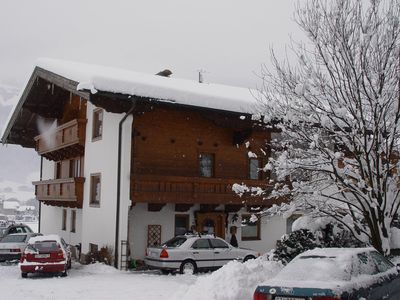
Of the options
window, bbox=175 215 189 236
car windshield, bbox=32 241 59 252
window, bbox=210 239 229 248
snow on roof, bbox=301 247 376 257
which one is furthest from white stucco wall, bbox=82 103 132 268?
snow on roof, bbox=301 247 376 257

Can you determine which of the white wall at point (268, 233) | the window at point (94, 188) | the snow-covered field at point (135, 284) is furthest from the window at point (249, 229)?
the snow-covered field at point (135, 284)

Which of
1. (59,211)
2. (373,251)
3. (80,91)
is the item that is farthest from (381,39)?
(59,211)

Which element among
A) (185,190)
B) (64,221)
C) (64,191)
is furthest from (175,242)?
(64,221)

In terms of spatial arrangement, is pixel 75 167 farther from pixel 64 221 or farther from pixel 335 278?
pixel 335 278

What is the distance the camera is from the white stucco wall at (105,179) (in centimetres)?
2036

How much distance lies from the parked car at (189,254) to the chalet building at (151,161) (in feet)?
6.46

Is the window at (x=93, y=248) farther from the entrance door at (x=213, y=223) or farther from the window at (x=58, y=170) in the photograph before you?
the window at (x=58, y=170)

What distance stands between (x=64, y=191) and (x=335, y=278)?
1825 cm

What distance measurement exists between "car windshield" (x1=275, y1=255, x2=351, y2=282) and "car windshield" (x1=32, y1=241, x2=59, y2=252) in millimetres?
10557

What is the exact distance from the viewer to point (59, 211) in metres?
29.4

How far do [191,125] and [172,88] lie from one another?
2340mm

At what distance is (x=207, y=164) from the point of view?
76.2ft

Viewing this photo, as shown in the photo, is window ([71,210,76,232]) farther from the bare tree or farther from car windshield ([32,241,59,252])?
the bare tree

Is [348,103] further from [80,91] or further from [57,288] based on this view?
[80,91]
